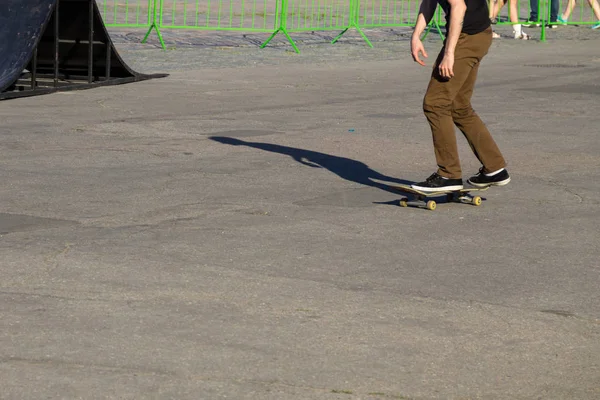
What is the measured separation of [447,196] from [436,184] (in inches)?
15.3

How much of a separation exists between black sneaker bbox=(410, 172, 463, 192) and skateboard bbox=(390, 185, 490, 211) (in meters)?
0.02

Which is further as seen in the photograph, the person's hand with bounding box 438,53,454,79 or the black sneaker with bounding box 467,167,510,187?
the black sneaker with bounding box 467,167,510,187

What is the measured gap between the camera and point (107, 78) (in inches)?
691

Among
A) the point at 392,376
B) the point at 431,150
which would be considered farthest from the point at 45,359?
the point at 431,150

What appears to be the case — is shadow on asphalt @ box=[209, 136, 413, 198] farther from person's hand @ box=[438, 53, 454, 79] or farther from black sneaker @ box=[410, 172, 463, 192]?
person's hand @ box=[438, 53, 454, 79]

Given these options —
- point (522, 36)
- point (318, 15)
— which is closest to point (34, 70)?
point (522, 36)

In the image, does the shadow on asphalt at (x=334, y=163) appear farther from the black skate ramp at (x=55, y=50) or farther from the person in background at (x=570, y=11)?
the person in background at (x=570, y=11)

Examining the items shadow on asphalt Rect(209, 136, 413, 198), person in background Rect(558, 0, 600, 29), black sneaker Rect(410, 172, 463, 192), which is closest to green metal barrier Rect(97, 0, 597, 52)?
person in background Rect(558, 0, 600, 29)

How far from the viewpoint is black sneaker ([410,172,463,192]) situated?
891cm

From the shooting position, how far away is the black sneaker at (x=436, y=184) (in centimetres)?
891

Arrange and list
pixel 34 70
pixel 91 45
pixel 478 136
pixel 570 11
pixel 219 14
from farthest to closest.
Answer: pixel 219 14 < pixel 570 11 < pixel 91 45 < pixel 34 70 < pixel 478 136

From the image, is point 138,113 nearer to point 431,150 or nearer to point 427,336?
point 431,150

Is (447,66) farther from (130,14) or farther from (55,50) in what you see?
(130,14)

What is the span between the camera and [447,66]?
345 inches
